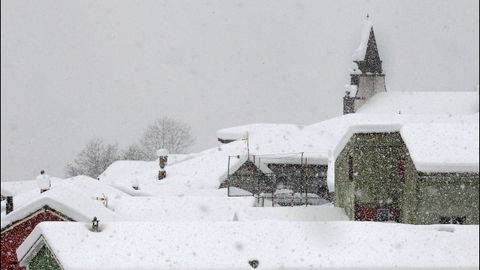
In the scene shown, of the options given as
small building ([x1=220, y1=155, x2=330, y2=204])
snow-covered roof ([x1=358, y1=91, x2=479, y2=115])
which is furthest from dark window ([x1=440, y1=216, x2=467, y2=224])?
snow-covered roof ([x1=358, y1=91, x2=479, y2=115])

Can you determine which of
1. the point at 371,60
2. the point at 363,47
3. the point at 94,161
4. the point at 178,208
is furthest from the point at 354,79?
the point at 178,208

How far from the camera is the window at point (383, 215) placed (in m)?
15.4

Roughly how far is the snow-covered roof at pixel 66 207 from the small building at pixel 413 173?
268 inches

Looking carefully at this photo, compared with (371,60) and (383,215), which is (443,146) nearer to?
(383,215)

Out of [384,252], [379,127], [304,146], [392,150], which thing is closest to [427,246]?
[384,252]

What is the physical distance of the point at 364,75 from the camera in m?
62.6

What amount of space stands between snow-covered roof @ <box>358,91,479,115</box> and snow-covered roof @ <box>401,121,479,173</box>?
122 ft

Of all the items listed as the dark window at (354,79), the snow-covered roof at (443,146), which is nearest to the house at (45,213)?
the snow-covered roof at (443,146)

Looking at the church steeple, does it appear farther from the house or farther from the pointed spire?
the house

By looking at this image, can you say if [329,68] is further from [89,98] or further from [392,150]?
[392,150]

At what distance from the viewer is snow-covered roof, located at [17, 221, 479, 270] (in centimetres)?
1205

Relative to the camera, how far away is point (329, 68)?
155 metres

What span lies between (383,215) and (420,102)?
3884 centimetres

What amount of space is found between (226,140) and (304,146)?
1467 cm
